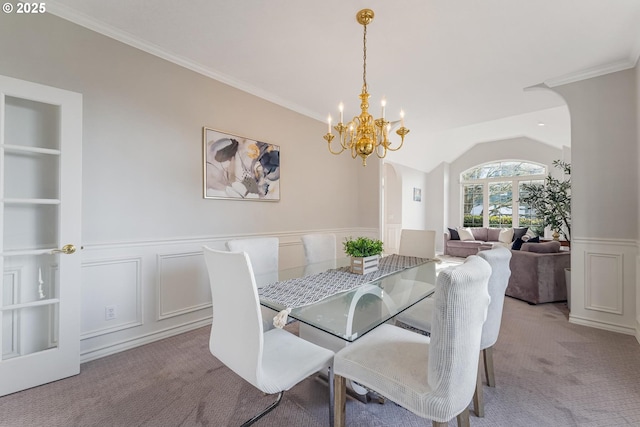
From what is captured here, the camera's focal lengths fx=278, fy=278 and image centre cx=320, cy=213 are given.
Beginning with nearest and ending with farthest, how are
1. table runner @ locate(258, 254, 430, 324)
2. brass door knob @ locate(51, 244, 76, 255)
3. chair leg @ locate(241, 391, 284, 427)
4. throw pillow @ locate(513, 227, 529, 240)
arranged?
1. chair leg @ locate(241, 391, 284, 427)
2. table runner @ locate(258, 254, 430, 324)
3. brass door knob @ locate(51, 244, 76, 255)
4. throw pillow @ locate(513, 227, 529, 240)

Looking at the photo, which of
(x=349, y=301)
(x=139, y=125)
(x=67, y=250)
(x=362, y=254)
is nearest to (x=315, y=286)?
(x=349, y=301)

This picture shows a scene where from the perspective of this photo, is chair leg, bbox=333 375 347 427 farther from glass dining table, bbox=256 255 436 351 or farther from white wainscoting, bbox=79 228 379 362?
white wainscoting, bbox=79 228 379 362

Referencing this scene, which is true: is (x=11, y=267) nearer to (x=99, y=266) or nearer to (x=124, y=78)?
(x=99, y=266)

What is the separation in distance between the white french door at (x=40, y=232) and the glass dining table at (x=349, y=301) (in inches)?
52.8

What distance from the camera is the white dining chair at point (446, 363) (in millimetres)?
965

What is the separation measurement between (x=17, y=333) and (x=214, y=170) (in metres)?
1.81

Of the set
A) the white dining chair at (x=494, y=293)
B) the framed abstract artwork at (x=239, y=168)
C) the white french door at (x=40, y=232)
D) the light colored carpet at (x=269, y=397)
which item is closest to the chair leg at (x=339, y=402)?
the light colored carpet at (x=269, y=397)

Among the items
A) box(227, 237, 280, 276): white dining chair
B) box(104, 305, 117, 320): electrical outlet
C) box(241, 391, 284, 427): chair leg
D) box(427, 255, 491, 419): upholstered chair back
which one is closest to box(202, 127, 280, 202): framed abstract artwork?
box(227, 237, 280, 276): white dining chair

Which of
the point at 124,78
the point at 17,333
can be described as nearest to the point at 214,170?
the point at 124,78

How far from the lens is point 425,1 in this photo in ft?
6.09

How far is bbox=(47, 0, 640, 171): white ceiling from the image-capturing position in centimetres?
194

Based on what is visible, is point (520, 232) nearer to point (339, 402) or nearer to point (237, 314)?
point (339, 402)

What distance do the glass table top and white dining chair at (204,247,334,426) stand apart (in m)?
0.20

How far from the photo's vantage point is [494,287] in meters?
1.48
